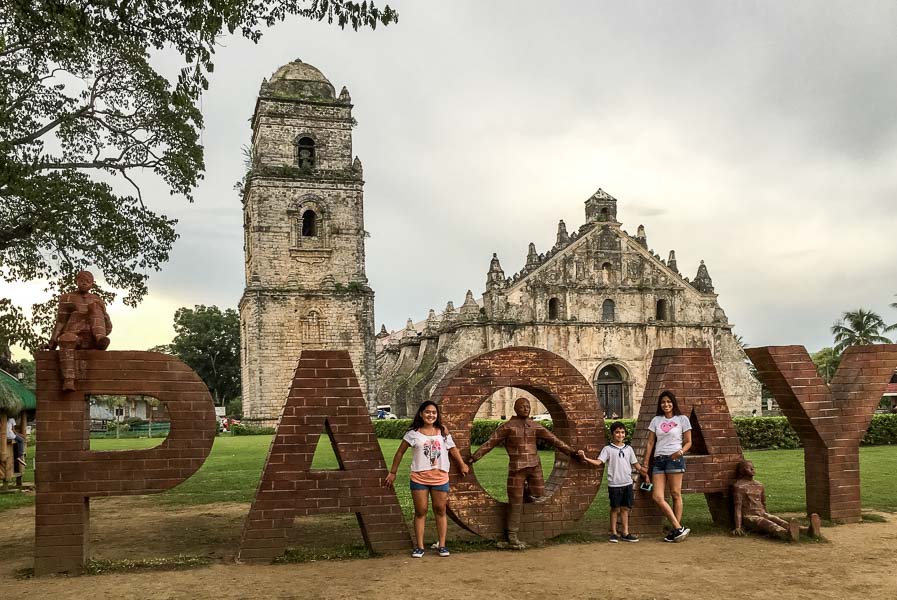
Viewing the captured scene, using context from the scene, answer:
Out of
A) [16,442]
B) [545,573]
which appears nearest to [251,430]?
[16,442]

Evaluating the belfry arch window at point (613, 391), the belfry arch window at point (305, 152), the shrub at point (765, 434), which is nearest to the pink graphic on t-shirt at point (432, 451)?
the shrub at point (765, 434)

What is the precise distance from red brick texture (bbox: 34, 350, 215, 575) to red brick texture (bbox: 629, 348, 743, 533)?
14.6ft

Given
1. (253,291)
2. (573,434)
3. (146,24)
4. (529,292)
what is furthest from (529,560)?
(529,292)

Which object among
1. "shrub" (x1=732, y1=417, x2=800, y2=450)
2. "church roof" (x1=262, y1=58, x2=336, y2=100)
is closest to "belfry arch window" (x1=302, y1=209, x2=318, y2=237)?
"church roof" (x1=262, y1=58, x2=336, y2=100)

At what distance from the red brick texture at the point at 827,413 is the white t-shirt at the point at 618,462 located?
1.88 m

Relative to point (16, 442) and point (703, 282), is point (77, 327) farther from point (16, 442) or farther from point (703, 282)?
point (703, 282)

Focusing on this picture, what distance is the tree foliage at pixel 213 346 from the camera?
54469mm

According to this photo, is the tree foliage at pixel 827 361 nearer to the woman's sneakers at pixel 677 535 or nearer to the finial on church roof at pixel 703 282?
the finial on church roof at pixel 703 282

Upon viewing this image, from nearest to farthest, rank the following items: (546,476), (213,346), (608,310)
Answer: (546,476) < (608,310) < (213,346)

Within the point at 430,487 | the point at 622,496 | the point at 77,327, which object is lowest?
the point at 622,496

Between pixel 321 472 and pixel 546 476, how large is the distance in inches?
307

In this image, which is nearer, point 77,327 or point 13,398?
point 77,327

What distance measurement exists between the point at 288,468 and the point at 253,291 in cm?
2300

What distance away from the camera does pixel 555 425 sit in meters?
8.09
